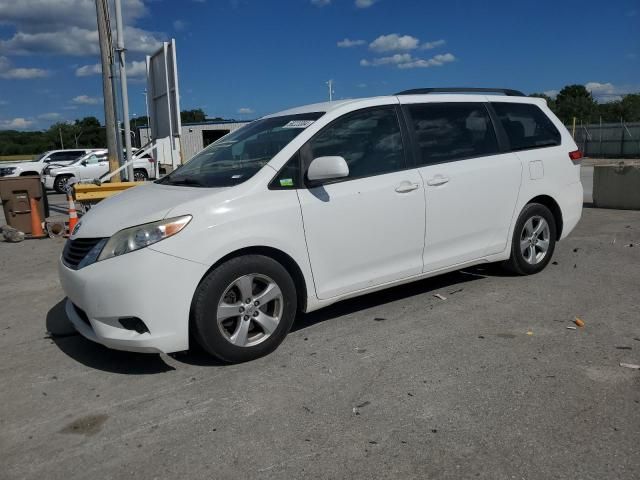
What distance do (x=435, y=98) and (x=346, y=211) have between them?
61.3 inches

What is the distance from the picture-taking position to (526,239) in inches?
219

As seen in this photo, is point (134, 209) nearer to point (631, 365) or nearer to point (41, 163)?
point (631, 365)

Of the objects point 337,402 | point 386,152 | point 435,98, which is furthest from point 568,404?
point 435,98

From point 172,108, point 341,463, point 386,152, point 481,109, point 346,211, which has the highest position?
point 172,108

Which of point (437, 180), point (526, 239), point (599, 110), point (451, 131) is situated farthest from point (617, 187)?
point (599, 110)

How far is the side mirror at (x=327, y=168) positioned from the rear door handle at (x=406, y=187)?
65cm

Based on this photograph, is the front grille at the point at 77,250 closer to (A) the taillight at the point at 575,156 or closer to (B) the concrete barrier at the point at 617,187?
(A) the taillight at the point at 575,156

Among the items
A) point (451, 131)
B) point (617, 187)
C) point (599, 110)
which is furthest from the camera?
point (599, 110)

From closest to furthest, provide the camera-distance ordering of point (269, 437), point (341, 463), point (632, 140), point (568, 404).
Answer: point (341, 463)
point (269, 437)
point (568, 404)
point (632, 140)

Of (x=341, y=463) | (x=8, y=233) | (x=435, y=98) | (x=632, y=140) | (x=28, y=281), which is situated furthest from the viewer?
(x=632, y=140)

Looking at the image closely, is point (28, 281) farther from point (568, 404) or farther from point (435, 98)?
point (568, 404)

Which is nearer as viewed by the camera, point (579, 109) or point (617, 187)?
point (617, 187)

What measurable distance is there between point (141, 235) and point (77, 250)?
67 centimetres

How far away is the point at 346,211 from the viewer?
4195mm
